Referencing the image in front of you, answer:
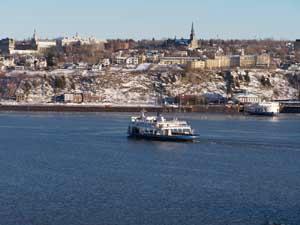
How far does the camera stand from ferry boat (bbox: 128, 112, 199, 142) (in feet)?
81.6

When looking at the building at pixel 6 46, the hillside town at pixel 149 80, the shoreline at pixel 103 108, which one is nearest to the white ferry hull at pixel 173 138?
the shoreline at pixel 103 108

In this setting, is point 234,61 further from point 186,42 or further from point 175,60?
point 186,42

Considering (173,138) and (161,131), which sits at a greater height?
(161,131)

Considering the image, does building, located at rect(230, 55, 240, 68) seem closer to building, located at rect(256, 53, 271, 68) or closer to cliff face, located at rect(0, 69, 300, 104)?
building, located at rect(256, 53, 271, 68)

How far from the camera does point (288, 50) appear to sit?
250 ft

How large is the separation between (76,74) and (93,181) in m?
35.6

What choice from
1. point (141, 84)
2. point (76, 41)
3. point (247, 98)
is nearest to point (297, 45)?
point (76, 41)

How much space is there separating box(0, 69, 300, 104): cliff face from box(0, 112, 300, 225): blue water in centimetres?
2150

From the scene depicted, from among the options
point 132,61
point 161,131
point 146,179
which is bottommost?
point 146,179

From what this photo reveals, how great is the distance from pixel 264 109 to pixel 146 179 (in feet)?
79.4

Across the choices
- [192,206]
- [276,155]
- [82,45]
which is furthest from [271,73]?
[192,206]

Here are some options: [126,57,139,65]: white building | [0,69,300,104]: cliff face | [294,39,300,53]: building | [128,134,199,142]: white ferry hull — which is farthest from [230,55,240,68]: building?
[128,134,199,142]: white ferry hull

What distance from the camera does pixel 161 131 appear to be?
2536 centimetres

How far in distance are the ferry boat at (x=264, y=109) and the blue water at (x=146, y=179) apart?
13126 mm
